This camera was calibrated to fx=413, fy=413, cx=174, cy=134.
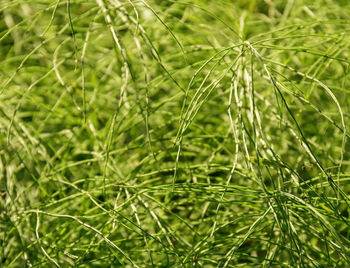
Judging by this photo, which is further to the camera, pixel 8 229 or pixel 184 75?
pixel 184 75

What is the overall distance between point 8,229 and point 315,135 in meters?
0.79

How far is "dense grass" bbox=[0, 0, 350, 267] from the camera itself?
0.76 metres

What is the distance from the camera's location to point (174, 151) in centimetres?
101

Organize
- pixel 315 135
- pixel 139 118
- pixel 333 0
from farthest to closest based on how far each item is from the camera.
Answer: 1. pixel 333 0
2. pixel 315 135
3. pixel 139 118

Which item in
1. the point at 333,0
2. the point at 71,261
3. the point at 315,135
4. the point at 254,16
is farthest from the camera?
the point at 254,16

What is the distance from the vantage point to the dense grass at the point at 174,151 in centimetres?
76

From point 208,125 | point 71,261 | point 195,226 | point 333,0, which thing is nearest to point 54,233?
point 71,261

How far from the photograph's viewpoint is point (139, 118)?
995mm

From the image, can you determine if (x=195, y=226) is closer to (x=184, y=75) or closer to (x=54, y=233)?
(x=54, y=233)

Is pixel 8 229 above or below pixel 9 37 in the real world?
below

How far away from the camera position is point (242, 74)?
891 mm

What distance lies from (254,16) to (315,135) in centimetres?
51

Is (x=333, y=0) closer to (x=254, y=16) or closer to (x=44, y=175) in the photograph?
(x=254, y=16)

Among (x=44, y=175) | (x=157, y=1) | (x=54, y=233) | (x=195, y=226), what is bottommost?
(x=195, y=226)
